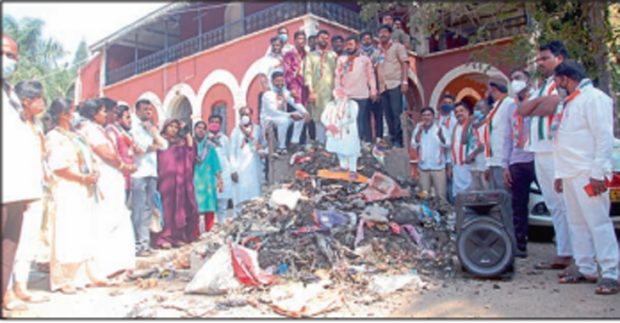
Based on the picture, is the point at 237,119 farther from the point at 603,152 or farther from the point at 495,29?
the point at 603,152

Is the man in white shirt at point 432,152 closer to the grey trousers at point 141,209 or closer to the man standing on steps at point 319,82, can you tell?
the man standing on steps at point 319,82

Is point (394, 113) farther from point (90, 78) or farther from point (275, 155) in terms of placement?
point (90, 78)

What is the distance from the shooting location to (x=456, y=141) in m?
6.21

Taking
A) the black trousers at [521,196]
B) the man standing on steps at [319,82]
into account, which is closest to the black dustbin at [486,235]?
the black trousers at [521,196]

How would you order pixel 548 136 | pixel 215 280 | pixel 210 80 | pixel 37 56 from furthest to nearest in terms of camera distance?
pixel 210 80, pixel 548 136, pixel 37 56, pixel 215 280

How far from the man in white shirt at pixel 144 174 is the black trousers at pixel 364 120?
2.73 metres

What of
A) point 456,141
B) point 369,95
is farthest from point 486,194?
point 369,95

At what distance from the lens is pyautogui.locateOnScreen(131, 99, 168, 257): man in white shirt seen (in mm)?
4629

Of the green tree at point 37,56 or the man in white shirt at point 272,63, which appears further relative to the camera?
the man in white shirt at point 272,63

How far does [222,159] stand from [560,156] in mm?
3796

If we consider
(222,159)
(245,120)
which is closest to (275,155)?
(245,120)

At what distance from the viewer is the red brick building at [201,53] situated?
6.38 metres

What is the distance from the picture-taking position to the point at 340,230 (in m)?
4.73

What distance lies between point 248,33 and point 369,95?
3.24m
